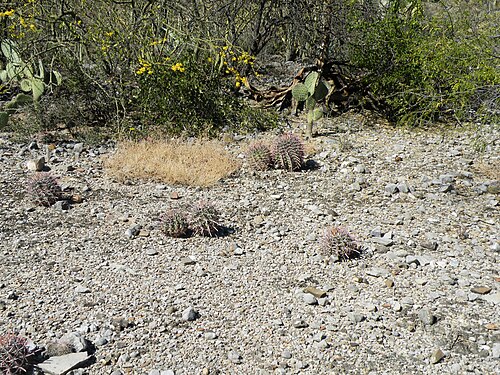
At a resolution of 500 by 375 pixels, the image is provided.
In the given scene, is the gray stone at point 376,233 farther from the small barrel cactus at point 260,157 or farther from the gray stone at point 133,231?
the gray stone at point 133,231

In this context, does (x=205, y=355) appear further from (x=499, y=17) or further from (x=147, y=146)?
(x=499, y=17)

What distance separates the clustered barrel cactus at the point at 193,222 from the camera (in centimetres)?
571

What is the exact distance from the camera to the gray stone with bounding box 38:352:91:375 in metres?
3.82

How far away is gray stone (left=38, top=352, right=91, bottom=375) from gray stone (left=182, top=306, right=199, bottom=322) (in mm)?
766

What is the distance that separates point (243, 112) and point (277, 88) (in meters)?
1.39

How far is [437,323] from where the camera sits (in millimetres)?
4348

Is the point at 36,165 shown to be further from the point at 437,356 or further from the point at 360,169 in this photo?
the point at 437,356

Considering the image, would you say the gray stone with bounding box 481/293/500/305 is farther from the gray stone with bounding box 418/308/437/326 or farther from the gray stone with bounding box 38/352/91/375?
the gray stone with bounding box 38/352/91/375

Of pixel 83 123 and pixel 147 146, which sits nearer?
pixel 147 146

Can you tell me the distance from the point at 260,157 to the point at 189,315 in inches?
134

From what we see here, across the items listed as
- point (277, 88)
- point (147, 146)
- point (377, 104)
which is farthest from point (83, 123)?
point (377, 104)

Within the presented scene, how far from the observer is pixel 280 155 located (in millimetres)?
7449

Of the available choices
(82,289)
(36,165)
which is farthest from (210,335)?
(36,165)

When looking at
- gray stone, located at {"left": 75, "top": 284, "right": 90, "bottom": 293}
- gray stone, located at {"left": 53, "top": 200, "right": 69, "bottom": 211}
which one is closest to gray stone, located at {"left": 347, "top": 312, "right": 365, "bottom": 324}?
gray stone, located at {"left": 75, "top": 284, "right": 90, "bottom": 293}
